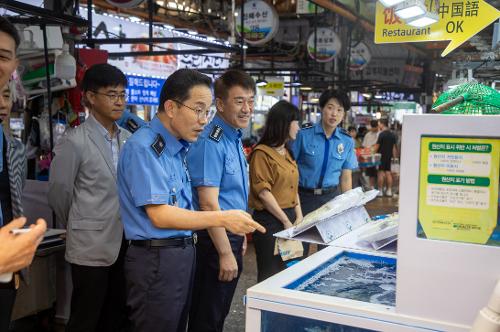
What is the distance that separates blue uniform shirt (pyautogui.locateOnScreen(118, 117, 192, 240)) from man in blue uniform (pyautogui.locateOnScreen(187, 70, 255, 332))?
32 cm

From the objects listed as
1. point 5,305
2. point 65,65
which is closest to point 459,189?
point 5,305

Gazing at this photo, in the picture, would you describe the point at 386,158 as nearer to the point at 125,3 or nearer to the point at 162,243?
the point at 125,3

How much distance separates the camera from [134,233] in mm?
2260

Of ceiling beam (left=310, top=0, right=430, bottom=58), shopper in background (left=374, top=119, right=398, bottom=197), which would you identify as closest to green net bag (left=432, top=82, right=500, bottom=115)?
ceiling beam (left=310, top=0, right=430, bottom=58)

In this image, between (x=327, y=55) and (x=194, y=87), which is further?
(x=327, y=55)

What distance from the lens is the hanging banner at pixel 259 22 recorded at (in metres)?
7.79

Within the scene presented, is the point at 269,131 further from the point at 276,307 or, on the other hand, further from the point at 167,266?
the point at 276,307

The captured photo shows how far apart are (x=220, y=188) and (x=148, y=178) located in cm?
73

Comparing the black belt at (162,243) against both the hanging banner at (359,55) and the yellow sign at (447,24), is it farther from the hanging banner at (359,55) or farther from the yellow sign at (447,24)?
the hanging banner at (359,55)

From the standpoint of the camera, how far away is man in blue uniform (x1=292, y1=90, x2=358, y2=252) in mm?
4273

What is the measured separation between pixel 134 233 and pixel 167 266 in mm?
210

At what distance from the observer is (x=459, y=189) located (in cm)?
123

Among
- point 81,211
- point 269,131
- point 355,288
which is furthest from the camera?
point 269,131

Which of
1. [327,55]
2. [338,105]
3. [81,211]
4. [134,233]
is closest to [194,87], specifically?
[134,233]
